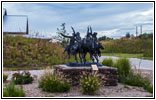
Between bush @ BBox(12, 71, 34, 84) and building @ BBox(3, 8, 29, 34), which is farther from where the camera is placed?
building @ BBox(3, 8, 29, 34)

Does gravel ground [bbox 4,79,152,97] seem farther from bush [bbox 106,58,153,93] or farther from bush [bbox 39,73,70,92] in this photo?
bush [bbox 106,58,153,93]

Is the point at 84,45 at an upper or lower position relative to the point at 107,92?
upper

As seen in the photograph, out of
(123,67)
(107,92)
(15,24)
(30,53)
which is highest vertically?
(15,24)

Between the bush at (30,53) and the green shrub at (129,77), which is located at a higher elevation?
the bush at (30,53)

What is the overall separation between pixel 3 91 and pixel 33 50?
11.4 m

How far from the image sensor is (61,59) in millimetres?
17406

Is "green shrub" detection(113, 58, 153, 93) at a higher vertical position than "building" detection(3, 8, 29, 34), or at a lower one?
lower

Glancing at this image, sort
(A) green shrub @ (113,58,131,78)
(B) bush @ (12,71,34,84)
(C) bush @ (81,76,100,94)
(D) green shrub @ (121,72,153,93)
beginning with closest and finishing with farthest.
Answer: (C) bush @ (81,76,100,94), (D) green shrub @ (121,72,153,93), (B) bush @ (12,71,34,84), (A) green shrub @ (113,58,131,78)

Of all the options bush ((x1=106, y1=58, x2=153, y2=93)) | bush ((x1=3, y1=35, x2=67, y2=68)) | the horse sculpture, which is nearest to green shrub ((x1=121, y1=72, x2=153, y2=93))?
bush ((x1=106, y1=58, x2=153, y2=93))

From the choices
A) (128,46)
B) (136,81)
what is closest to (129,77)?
(136,81)

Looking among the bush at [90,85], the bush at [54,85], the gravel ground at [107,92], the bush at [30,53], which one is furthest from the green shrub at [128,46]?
the bush at [90,85]

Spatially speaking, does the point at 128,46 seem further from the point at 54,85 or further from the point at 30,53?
the point at 54,85

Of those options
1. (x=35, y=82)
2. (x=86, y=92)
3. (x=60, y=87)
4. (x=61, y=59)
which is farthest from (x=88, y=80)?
(x=61, y=59)

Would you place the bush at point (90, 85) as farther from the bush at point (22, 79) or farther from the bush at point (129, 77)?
the bush at point (22, 79)
